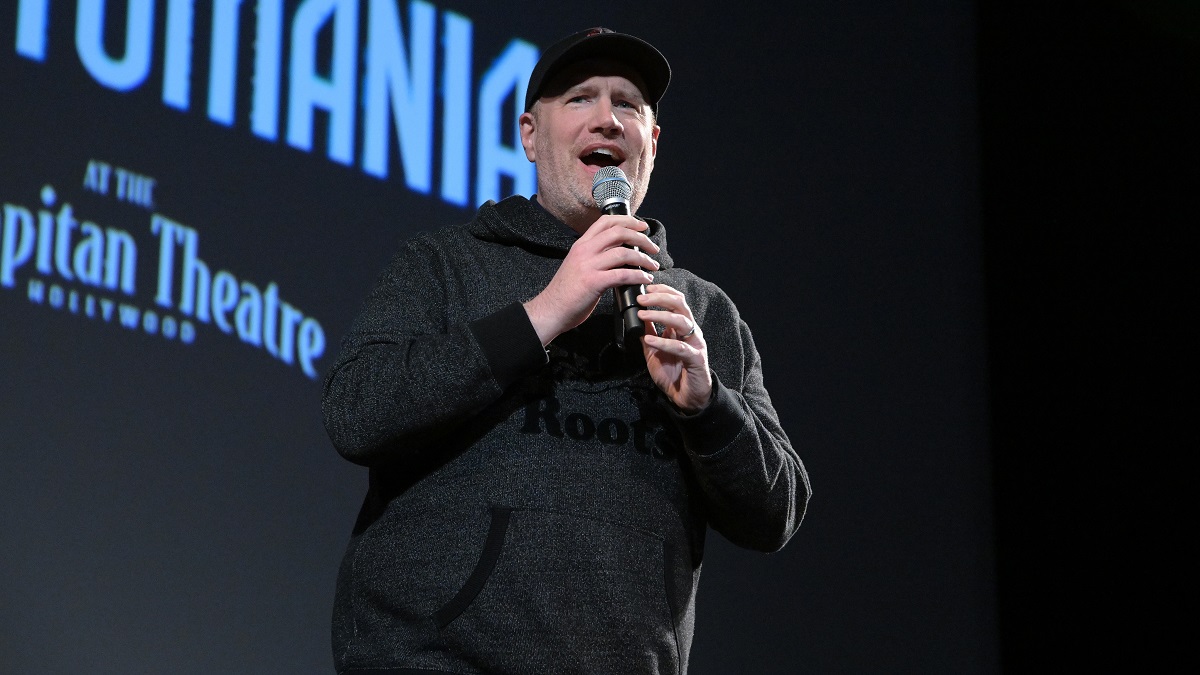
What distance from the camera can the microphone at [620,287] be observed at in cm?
130

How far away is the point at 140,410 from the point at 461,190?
0.79 metres

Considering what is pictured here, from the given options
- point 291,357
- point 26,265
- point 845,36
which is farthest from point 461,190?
point 845,36

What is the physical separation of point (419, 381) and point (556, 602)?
0.26 m

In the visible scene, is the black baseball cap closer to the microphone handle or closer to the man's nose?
the man's nose

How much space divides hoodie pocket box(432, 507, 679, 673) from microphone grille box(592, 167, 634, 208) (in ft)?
1.27

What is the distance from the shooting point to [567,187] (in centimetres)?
160

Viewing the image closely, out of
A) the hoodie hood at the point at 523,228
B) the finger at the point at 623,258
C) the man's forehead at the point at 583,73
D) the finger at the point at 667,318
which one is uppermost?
the man's forehead at the point at 583,73

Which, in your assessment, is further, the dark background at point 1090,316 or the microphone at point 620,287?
the dark background at point 1090,316

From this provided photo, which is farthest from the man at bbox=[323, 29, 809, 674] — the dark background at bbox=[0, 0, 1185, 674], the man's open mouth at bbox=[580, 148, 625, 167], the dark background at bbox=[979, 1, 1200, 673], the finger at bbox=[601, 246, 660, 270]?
the dark background at bbox=[979, 1, 1200, 673]

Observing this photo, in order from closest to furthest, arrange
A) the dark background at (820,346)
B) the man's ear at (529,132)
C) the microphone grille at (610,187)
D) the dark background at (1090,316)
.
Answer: the microphone grille at (610,187) → the man's ear at (529,132) → the dark background at (820,346) → the dark background at (1090,316)

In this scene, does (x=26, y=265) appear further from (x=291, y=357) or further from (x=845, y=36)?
(x=845, y=36)

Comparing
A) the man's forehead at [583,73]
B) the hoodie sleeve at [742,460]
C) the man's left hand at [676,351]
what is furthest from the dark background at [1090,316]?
the man's left hand at [676,351]

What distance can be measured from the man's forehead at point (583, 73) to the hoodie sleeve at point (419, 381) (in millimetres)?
420

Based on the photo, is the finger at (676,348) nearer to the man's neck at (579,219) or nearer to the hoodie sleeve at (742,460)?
the hoodie sleeve at (742,460)
